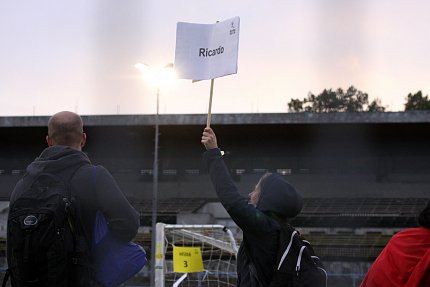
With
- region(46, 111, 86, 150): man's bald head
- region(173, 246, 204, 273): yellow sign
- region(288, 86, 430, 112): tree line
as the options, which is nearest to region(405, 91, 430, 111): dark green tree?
region(288, 86, 430, 112): tree line

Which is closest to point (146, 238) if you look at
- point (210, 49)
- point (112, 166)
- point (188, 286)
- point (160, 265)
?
point (112, 166)

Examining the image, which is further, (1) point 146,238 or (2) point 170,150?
(2) point 170,150

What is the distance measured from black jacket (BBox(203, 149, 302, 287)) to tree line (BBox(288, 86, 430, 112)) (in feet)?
188

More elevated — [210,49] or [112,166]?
[210,49]

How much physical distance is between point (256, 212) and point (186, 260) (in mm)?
4111

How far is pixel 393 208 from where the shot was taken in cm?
2764

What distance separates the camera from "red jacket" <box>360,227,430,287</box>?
2.91m

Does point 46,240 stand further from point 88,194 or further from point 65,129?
point 65,129

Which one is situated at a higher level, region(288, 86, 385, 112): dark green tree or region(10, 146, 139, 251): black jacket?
region(288, 86, 385, 112): dark green tree

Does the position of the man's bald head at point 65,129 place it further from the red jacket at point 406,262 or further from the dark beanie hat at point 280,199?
the red jacket at point 406,262

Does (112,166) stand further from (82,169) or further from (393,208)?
(82,169)

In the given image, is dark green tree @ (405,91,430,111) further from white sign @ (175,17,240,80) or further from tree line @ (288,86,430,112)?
white sign @ (175,17,240,80)

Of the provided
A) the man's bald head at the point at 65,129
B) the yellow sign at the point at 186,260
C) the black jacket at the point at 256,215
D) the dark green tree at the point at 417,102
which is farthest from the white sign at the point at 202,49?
the dark green tree at the point at 417,102

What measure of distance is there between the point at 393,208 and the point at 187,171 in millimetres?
9167
